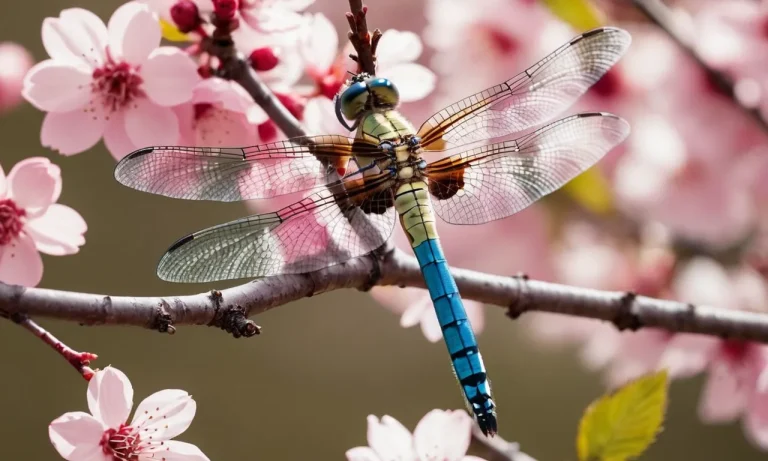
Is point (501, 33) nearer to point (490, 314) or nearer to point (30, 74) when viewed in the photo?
point (30, 74)

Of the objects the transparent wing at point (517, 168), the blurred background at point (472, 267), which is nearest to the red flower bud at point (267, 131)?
the transparent wing at point (517, 168)

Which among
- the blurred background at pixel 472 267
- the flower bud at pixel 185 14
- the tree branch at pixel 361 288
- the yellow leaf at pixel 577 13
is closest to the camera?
the tree branch at pixel 361 288

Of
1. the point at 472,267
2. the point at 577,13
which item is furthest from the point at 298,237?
the point at 472,267

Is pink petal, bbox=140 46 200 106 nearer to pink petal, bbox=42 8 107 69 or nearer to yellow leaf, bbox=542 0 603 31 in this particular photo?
pink petal, bbox=42 8 107 69

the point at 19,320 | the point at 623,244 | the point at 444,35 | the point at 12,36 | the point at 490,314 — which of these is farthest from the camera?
the point at 490,314

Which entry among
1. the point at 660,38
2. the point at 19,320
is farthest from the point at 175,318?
the point at 660,38

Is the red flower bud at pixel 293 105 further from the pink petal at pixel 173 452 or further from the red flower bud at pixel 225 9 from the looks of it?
the pink petal at pixel 173 452
